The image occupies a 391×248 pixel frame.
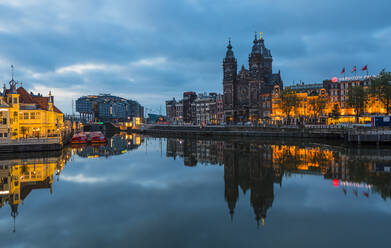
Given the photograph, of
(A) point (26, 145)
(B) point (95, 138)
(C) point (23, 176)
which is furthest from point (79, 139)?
(C) point (23, 176)

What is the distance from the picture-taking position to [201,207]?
18.8m

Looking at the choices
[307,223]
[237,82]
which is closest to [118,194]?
[307,223]

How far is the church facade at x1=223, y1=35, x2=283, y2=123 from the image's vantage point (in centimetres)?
13275

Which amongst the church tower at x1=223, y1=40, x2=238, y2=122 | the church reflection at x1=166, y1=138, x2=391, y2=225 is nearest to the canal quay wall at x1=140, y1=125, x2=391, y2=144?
the church reflection at x1=166, y1=138, x2=391, y2=225

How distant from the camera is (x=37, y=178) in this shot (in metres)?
28.3

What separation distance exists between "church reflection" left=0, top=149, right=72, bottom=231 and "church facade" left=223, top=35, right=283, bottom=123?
105 meters

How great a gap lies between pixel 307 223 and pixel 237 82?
453 feet

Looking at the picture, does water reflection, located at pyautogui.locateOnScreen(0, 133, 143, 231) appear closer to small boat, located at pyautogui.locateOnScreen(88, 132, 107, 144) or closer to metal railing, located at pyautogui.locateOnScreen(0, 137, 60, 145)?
metal railing, located at pyautogui.locateOnScreen(0, 137, 60, 145)

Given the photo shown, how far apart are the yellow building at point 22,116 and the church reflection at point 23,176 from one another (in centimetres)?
925

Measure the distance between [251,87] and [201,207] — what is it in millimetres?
126712

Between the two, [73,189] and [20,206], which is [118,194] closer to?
[73,189]

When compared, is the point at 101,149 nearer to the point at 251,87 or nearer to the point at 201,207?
the point at 201,207

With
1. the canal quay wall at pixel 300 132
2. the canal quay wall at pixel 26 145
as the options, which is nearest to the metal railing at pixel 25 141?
the canal quay wall at pixel 26 145

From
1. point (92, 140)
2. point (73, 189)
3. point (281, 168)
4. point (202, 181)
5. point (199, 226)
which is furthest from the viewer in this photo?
point (92, 140)
